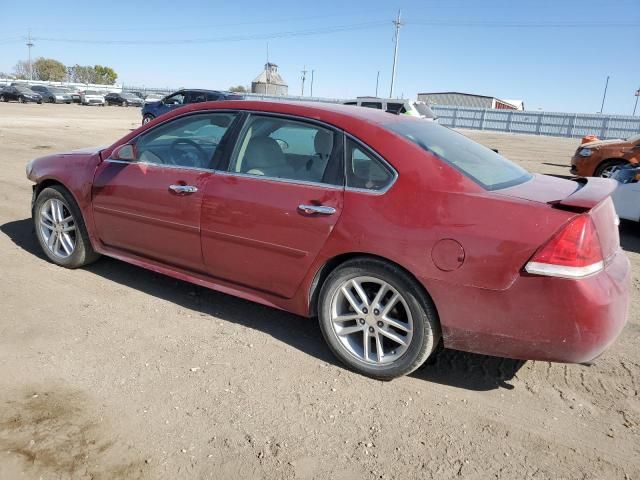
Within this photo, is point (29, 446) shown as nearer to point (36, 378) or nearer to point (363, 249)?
point (36, 378)

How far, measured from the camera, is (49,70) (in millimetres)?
115625

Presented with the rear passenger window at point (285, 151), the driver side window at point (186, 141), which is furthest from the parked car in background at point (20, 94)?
the rear passenger window at point (285, 151)

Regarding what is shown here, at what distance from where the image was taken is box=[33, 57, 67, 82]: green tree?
115 m

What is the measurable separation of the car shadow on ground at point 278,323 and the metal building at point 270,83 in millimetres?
58775

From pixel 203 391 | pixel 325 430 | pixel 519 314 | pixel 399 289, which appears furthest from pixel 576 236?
pixel 203 391

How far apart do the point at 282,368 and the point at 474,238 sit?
140 cm

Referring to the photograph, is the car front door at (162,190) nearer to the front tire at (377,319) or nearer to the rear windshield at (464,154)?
the front tire at (377,319)

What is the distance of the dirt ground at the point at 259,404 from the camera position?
8.16ft

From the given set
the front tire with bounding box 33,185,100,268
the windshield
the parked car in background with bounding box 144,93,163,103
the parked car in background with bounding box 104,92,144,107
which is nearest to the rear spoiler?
the front tire with bounding box 33,185,100,268

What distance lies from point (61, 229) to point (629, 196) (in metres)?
6.59

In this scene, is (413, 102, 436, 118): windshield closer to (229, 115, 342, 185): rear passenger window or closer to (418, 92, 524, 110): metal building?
(229, 115, 342, 185): rear passenger window

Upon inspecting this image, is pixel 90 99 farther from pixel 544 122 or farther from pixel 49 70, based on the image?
pixel 49 70

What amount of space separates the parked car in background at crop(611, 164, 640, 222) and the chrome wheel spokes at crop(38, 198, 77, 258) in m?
6.30

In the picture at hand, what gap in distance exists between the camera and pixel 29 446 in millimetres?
2490
